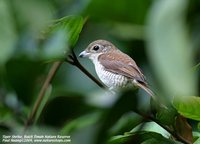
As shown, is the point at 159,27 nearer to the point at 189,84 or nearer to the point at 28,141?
the point at 189,84

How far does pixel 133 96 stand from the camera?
168 mm

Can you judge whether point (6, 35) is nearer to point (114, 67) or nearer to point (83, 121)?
point (83, 121)

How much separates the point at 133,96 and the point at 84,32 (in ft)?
0.23

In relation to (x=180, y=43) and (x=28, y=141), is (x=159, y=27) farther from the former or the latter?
(x=28, y=141)

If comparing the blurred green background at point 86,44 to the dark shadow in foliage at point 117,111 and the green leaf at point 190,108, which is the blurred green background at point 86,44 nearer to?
the dark shadow in foliage at point 117,111

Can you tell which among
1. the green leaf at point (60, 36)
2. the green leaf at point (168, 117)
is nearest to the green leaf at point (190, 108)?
the green leaf at point (168, 117)

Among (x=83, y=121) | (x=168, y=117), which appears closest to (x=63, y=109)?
(x=83, y=121)

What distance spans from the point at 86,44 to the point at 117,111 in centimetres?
6

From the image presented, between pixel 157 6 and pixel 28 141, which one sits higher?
pixel 157 6

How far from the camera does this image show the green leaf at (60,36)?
172mm

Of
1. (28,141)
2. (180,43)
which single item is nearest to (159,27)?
(180,43)

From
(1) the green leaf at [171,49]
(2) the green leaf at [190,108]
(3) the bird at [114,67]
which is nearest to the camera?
(1) the green leaf at [171,49]

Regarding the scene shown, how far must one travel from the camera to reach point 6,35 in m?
0.16

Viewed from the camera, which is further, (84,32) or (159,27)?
(84,32)
